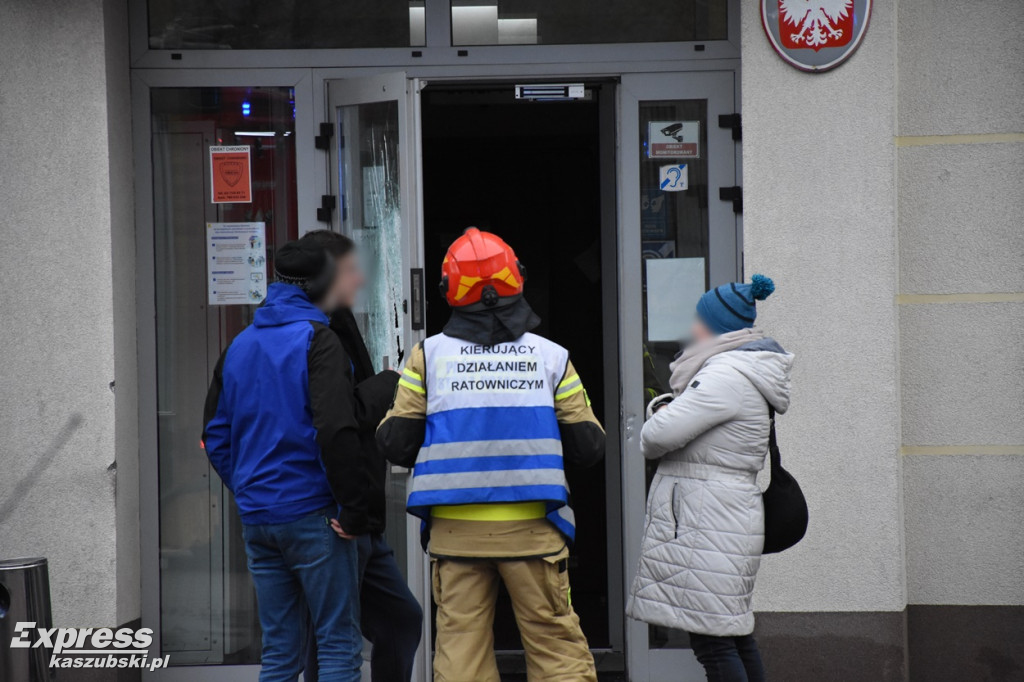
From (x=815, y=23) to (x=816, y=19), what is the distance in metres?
0.02

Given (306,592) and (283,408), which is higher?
(283,408)

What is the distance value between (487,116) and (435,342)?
14.4 ft

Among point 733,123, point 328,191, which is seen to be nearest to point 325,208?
point 328,191

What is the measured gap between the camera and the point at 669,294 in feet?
16.9

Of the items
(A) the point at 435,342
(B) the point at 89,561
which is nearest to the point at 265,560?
(A) the point at 435,342

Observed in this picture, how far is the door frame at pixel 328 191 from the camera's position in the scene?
16.8ft

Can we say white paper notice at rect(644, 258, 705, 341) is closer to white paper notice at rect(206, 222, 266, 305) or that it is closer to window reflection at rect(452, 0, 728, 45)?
window reflection at rect(452, 0, 728, 45)

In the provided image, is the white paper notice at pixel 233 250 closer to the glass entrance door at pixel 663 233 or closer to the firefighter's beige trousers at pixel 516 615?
the glass entrance door at pixel 663 233

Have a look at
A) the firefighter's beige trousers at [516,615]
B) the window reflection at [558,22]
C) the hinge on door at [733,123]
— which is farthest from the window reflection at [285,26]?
the firefighter's beige trousers at [516,615]

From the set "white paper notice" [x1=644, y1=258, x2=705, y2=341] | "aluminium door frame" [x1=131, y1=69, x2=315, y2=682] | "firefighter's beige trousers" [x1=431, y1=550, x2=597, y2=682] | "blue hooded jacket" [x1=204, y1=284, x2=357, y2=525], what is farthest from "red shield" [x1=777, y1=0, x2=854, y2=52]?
"firefighter's beige trousers" [x1=431, y1=550, x2=597, y2=682]

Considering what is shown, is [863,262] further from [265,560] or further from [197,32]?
[197,32]

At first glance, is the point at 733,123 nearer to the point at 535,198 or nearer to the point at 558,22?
the point at 558,22

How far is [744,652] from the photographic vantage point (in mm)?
3826

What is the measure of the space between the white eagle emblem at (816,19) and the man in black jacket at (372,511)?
7.12 ft
